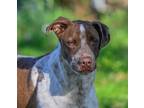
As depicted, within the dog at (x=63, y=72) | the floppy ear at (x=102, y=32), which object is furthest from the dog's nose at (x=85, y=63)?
the floppy ear at (x=102, y=32)

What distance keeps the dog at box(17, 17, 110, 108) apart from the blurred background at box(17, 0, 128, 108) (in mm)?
35

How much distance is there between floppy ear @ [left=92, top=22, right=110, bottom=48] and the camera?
8.68 feet

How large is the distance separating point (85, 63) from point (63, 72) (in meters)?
0.13

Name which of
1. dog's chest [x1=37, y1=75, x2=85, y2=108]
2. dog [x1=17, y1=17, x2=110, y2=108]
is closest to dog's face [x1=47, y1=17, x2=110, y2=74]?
dog [x1=17, y1=17, x2=110, y2=108]

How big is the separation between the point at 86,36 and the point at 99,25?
0.10 m

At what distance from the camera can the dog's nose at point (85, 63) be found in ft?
8.47

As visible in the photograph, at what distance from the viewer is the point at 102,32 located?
104 inches

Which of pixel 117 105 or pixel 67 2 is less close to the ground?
pixel 67 2

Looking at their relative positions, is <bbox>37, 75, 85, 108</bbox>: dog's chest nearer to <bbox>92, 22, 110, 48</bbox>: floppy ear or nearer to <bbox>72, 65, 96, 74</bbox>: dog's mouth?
<bbox>72, 65, 96, 74</bbox>: dog's mouth

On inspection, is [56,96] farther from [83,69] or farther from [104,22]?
[104,22]
